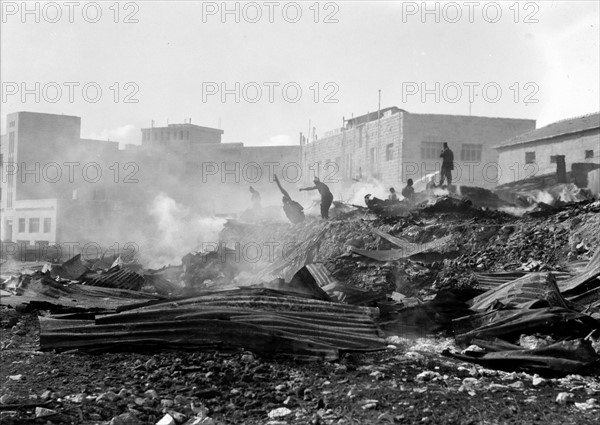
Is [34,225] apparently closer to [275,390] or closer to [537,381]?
[275,390]

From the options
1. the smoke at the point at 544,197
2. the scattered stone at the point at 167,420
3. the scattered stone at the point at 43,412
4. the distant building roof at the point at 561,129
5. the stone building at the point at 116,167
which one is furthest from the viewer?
the stone building at the point at 116,167

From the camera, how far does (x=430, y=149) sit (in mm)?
27766

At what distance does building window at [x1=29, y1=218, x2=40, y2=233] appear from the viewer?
3938 centimetres

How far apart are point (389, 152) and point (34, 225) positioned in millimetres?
25418

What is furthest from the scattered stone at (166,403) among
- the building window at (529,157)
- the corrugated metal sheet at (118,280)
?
the building window at (529,157)

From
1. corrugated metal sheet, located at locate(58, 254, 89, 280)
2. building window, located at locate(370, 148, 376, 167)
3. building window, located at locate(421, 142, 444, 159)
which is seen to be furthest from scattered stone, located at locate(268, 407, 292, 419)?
building window, located at locate(370, 148, 376, 167)

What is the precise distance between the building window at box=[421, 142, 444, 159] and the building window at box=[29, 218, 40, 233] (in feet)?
87.0

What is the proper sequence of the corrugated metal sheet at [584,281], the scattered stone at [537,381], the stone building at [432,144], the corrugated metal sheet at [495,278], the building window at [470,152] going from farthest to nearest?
the building window at [470,152]
the stone building at [432,144]
the corrugated metal sheet at [495,278]
the corrugated metal sheet at [584,281]
the scattered stone at [537,381]

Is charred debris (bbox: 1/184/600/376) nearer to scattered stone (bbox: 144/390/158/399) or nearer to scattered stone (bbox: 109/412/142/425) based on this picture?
scattered stone (bbox: 144/390/158/399)

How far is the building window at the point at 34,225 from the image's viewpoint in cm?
3938

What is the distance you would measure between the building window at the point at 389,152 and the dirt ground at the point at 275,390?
23522 mm

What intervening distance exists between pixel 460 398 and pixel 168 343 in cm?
270

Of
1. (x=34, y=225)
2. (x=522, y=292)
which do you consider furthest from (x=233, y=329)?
(x=34, y=225)

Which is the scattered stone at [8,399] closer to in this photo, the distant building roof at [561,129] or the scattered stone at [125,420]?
the scattered stone at [125,420]
